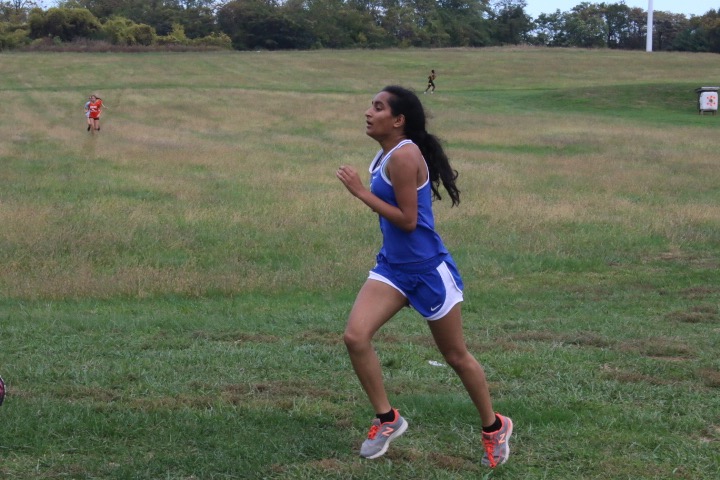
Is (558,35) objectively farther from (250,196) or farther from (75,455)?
(75,455)

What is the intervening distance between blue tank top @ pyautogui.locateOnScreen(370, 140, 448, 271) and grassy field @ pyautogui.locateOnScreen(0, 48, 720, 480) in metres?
0.96

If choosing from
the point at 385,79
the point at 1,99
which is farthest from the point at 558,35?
the point at 1,99

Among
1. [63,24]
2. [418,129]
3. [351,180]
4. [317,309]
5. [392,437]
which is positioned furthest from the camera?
[63,24]

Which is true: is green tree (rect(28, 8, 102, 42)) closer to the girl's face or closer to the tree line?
the tree line

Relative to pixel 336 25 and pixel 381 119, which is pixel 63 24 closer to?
pixel 336 25

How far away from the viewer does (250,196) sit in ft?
57.1

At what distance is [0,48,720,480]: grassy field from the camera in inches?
191

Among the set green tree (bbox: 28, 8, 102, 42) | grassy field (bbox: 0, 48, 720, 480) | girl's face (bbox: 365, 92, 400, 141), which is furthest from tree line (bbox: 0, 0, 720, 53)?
girl's face (bbox: 365, 92, 400, 141)

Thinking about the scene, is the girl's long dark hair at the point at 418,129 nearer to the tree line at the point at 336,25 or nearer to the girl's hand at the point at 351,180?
the girl's hand at the point at 351,180

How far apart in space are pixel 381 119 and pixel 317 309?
195 inches

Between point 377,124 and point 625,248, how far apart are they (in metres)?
9.36

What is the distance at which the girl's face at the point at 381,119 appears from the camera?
4785 mm

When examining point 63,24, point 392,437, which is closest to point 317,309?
point 392,437

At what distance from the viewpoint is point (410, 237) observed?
468 centimetres
